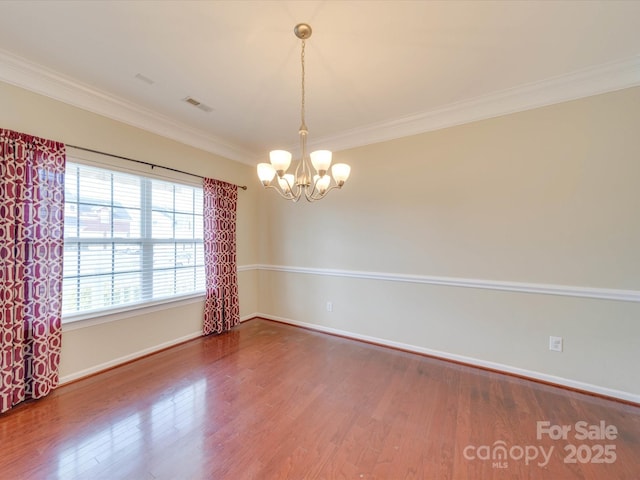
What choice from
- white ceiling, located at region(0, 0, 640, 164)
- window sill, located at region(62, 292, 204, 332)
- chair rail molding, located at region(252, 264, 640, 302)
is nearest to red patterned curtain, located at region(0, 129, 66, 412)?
window sill, located at region(62, 292, 204, 332)

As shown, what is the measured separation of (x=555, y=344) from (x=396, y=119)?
2838 millimetres

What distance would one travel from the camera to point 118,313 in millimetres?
2729

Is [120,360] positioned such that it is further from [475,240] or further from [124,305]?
[475,240]

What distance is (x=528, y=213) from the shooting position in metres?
2.51

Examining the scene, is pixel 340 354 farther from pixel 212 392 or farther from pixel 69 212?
pixel 69 212

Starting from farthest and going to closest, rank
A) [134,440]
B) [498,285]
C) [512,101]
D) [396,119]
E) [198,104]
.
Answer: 1. [396,119]
2. [198,104]
3. [498,285]
4. [512,101]
5. [134,440]

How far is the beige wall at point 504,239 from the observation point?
221 centimetres

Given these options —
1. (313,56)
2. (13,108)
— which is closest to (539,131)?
(313,56)

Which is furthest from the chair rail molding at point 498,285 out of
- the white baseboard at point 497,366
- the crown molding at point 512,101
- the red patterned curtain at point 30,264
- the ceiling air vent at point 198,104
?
the red patterned curtain at point 30,264

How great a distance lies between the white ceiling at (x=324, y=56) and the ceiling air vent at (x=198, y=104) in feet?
0.23

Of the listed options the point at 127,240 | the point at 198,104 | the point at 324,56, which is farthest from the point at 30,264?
the point at 324,56

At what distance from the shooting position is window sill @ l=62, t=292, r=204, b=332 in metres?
2.41

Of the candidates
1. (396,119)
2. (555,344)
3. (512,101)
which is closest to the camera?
(555,344)

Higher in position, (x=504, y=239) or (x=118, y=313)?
(x=504, y=239)
